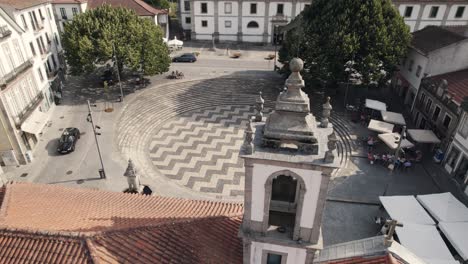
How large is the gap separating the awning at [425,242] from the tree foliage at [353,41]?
19900 millimetres

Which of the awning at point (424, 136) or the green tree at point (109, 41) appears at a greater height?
the green tree at point (109, 41)

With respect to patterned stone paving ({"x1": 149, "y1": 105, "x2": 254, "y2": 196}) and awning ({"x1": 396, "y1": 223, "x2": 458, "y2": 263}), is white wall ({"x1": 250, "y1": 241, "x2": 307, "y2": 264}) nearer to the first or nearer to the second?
awning ({"x1": 396, "y1": 223, "x2": 458, "y2": 263})

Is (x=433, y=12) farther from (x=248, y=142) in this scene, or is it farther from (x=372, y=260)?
(x=248, y=142)

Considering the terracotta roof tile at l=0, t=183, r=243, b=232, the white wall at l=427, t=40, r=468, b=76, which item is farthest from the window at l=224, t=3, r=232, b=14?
the terracotta roof tile at l=0, t=183, r=243, b=232

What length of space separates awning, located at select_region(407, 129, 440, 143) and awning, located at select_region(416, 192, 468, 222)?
8.79m

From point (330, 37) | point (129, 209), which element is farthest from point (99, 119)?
point (330, 37)

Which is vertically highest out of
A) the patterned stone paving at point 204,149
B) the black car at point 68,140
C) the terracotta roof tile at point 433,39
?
the terracotta roof tile at point 433,39

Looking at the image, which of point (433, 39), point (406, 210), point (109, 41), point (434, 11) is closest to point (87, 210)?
point (406, 210)

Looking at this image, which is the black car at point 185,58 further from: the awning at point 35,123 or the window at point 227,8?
the awning at point 35,123

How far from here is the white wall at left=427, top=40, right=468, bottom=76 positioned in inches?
1320

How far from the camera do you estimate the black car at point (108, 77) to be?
42.3 m

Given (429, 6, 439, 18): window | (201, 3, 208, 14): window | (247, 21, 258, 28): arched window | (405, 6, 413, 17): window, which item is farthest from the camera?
(247, 21, 258, 28): arched window

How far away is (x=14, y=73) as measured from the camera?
28.7 metres

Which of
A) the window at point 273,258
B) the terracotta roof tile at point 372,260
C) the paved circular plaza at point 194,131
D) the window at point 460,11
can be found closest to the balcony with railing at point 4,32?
the paved circular plaza at point 194,131
